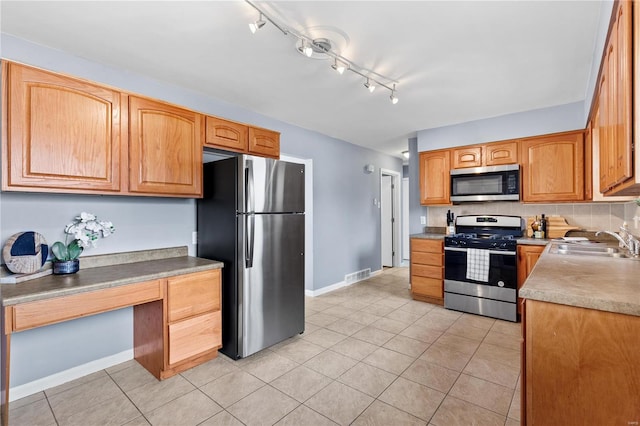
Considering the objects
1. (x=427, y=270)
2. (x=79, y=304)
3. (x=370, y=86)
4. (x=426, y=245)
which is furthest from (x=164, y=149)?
(x=427, y=270)

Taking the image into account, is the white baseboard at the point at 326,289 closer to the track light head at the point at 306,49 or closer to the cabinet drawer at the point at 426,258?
the cabinet drawer at the point at 426,258

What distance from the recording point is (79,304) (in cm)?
184

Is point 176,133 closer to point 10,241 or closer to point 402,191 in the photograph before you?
point 10,241

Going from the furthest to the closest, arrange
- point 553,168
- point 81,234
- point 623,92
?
point 553,168 < point 81,234 < point 623,92

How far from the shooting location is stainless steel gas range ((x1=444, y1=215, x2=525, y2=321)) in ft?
11.2

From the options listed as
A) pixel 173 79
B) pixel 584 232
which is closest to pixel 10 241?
pixel 173 79

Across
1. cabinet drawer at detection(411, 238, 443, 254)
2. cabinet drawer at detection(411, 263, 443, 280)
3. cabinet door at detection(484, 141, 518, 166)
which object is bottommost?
cabinet drawer at detection(411, 263, 443, 280)

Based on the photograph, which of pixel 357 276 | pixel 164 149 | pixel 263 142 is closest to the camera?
pixel 164 149

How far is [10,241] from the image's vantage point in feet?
6.44

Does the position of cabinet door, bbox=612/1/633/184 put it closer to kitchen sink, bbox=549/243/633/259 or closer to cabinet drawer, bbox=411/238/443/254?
kitchen sink, bbox=549/243/633/259

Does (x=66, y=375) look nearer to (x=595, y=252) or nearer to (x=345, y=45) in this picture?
(x=345, y=45)

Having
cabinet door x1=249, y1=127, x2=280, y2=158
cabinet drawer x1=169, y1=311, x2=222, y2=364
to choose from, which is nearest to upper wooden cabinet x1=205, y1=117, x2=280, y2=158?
cabinet door x1=249, y1=127, x2=280, y2=158

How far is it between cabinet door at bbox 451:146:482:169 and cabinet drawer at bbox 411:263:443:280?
1.42 metres

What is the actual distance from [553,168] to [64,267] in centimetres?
479
